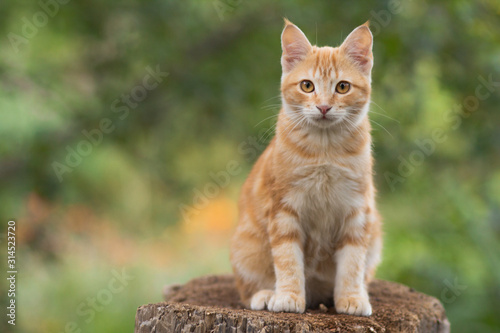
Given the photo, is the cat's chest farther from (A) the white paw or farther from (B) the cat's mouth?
(A) the white paw

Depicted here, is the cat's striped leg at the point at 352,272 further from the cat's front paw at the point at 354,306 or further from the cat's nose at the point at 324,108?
the cat's nose at the point at 324,108

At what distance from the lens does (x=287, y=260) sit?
274 cm

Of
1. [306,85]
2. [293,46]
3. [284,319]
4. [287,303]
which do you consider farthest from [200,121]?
[284,319]

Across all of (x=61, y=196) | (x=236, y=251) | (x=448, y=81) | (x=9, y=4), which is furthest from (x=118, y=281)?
(x=448, y=81)

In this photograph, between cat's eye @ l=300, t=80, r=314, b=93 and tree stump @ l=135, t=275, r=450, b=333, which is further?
cat's eye @ l=300, t=80, r=314, b=93

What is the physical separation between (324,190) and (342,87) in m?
0.53

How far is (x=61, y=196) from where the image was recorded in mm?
5320

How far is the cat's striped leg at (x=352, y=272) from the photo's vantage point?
2.69 metres

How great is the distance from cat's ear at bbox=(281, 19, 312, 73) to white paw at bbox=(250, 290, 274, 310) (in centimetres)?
119

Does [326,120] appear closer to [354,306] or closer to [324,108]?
[324,108]

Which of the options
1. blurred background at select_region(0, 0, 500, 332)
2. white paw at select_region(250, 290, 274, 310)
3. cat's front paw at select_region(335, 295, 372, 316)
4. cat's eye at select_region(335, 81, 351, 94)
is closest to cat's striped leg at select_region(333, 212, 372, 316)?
cat's front paw at select_region(335, 295, 372, 316)

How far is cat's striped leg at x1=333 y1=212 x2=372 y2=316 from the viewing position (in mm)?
2691

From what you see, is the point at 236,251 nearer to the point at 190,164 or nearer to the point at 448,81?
the point at 448,81

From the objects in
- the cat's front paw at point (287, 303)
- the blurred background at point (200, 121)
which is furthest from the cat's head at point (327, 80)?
the blurred background at point (200, 121)
